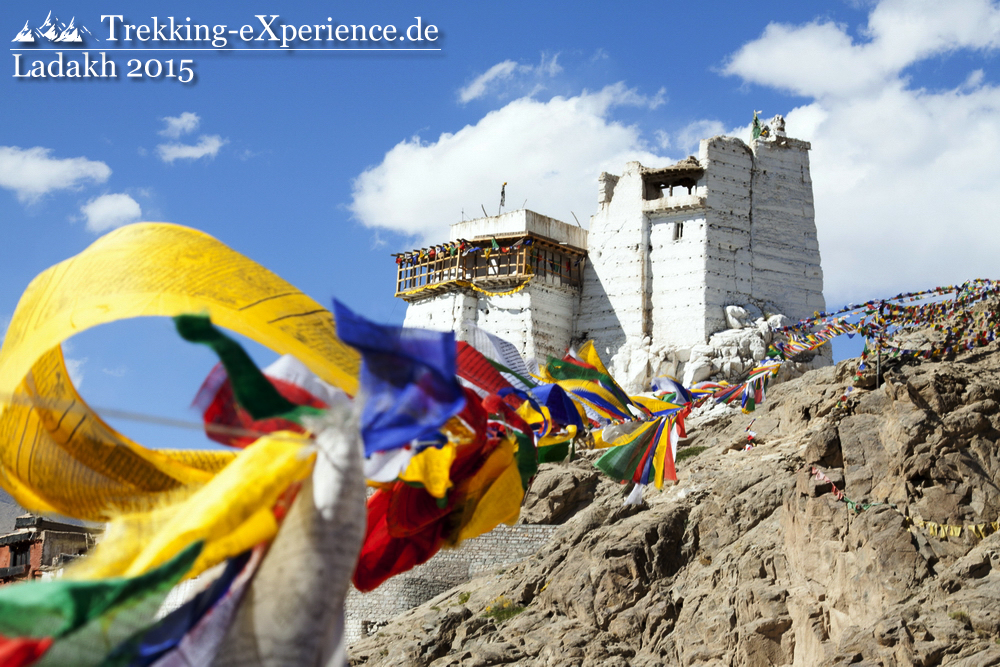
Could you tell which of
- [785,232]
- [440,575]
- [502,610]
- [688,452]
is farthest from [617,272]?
[502,610]

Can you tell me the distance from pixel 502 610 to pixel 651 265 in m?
20.6

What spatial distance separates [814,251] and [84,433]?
36.5 m

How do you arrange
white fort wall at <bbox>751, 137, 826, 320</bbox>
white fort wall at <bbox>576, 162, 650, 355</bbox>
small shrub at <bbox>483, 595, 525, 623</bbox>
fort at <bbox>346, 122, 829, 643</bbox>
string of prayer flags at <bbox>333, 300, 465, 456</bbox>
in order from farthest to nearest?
white fort wall at <bbox>576, 162, 650, 355</bbox>
white fort wall at <bbox>751, 137, 826, 320</bbox>
fort at <bbox>346, 122, 829, 643</bbox>
small shrub at <bbox>483, 595, 525, 623</bbox>
string of prayer flags at <bbox>333, 300, 465, 456</bbox>

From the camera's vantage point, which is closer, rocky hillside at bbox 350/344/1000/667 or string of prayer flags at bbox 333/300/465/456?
string of prayer flags at bbox 333/300/465/456

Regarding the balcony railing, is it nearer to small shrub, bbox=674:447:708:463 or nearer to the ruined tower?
the ruined tower

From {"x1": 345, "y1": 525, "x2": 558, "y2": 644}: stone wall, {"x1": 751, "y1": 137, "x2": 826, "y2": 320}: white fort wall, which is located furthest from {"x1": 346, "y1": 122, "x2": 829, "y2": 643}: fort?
{"x1": 345, "y1": 525, "x2": 558, "y2": 644}: stone wall

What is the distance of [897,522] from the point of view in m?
12.6

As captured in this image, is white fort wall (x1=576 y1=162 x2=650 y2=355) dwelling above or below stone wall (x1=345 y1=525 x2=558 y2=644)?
above

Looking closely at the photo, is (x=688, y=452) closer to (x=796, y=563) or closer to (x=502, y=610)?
(x=502, y=610)

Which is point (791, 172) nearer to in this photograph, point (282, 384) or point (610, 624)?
point (610, 624)

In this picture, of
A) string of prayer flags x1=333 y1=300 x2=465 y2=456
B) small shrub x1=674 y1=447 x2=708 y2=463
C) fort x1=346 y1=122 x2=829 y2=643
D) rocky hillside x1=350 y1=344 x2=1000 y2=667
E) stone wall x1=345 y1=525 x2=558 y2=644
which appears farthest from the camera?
fort x1=346 y1=122 x2=829 y2=643

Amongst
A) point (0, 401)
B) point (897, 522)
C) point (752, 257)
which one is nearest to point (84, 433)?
point (0, 401)

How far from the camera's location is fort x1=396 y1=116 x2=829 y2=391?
1443 inches

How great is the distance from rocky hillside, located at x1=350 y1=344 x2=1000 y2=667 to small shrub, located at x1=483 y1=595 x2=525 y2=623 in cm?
3
